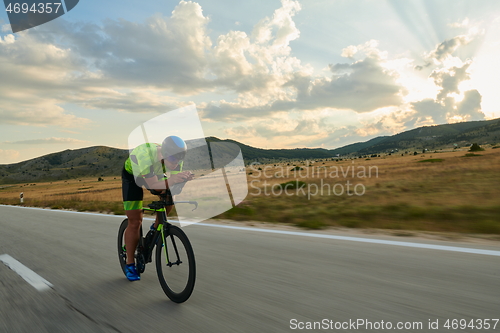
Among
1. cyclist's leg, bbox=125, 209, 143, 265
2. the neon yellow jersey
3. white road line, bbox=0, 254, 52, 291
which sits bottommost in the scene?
white road line, bbox=0, 254, 52, 291

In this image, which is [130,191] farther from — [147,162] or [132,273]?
[132,273]

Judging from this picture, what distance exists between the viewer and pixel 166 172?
3.73 m

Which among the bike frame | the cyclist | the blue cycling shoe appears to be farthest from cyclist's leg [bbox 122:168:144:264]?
the bike frame

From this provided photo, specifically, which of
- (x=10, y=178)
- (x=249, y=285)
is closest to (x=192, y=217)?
(x=249, y=285)

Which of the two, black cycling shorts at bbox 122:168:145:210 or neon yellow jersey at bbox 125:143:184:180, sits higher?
neon yellow jersey at bbox 125:143:184:180

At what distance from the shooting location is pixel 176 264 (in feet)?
11.5

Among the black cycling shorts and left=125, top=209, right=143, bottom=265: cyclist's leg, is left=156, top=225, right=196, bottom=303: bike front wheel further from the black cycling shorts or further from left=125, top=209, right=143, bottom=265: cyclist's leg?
the black cycling shorts

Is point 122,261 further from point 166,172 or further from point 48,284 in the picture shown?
point 166,172

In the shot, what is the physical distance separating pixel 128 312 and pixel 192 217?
21.8ft

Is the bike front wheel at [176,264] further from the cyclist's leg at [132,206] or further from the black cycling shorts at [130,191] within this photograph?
the black cycling shorts at [130,191]

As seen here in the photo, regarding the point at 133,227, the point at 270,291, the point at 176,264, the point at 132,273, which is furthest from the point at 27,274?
the point at 270,291

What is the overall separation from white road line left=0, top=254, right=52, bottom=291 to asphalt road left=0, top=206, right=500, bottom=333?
0.08 metres

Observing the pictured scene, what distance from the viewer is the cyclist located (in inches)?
131

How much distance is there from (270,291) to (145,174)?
6.06ft
